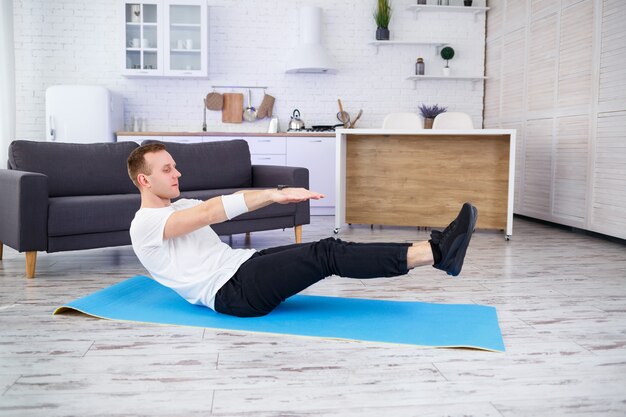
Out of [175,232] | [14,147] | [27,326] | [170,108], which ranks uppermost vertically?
[170,108]

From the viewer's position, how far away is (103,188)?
4242 mm

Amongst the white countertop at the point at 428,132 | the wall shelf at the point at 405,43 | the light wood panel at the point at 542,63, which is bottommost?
the white countertop at the point at 428,132

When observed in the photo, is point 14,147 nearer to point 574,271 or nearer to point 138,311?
point 138,311

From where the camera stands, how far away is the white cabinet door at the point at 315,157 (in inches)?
267

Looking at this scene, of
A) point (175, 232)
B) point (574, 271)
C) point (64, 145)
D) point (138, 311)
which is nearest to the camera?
point (175, 232)

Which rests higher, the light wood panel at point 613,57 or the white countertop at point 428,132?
the light wood panel at point 613,57

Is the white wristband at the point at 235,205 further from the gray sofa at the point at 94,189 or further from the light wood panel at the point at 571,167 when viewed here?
the light wood panel at the point at 571,167

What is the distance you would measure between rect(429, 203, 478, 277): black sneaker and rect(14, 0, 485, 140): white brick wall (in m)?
5.20

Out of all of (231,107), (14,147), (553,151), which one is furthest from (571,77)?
(14,147)

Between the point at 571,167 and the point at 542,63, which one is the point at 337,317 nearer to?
the point at 571,167

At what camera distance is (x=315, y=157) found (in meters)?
6.80

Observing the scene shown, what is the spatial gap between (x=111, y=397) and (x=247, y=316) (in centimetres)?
88

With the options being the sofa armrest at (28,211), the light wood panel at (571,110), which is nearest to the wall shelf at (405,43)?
the light wood panel at (571,110)

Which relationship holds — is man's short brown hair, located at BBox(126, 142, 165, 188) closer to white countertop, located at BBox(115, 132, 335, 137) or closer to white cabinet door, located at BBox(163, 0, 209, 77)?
white countertop, located at BBox(115, 132, 335, 137)
